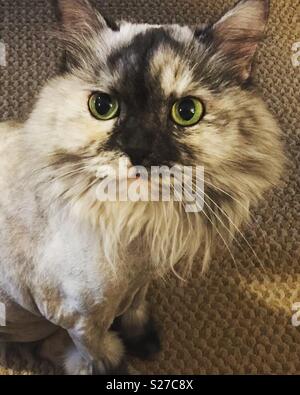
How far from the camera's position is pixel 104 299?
2.39 ft

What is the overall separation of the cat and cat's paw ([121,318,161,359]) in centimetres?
24

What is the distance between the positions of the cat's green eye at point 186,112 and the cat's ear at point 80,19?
169mm

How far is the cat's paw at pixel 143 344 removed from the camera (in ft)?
3.29

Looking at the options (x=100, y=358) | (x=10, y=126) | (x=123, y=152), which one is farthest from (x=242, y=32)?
(x=100, y=358)

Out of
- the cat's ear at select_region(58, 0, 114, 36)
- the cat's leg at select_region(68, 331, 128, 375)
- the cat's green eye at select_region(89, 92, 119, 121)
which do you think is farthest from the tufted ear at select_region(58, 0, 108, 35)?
the cat's leg at select_region(68, 331, 128, 375)

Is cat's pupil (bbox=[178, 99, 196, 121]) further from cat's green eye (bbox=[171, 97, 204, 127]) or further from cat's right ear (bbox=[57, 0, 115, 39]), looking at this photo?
cat's right ear (bbox=[57, 0, 115, 39])

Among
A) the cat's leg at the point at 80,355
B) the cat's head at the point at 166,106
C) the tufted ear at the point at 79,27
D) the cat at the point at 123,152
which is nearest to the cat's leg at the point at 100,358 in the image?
the cat's leg at the point at 80,355

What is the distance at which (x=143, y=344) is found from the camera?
1.01m

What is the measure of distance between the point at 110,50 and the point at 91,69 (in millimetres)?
37

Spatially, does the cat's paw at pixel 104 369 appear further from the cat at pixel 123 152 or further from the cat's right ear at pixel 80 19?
the cat's right ear at pixel 80 19

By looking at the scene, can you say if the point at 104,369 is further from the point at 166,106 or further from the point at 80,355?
the point at 166,106

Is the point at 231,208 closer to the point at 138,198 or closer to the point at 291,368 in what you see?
the point at 138,198
